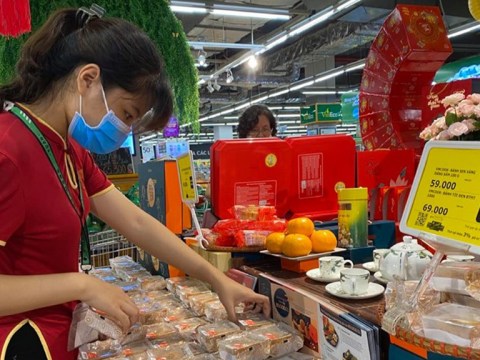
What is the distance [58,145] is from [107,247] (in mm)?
1863

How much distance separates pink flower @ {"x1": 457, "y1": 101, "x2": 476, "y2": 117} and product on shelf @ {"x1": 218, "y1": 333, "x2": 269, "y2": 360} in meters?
0.82

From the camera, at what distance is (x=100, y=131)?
1.19 metres

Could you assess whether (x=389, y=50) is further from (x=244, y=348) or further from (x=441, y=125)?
(x=244, y=348)

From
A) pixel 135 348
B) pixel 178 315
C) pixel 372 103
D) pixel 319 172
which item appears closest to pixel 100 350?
pixel 135 348

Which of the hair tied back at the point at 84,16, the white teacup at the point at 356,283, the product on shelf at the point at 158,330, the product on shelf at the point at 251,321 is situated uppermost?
the hair tied back at the point at 84,16

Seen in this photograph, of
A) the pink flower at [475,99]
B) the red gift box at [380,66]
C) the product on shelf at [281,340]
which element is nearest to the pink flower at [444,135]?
the pink flower at [475,99]

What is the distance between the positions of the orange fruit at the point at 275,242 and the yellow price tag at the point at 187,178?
0.41 meters

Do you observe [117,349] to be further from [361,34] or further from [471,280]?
[361,34]

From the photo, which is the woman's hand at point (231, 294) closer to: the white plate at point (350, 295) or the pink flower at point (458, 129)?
the white plate at point (350, 295)

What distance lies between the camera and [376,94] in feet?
15.0

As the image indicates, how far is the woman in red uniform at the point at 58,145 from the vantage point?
3.25ft

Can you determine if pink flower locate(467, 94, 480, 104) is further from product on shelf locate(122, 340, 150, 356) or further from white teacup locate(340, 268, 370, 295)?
product on shelf locate(122, 340, 150, 356)

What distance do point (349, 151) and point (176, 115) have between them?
1086 mm

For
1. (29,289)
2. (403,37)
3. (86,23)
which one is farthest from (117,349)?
(403,37)
